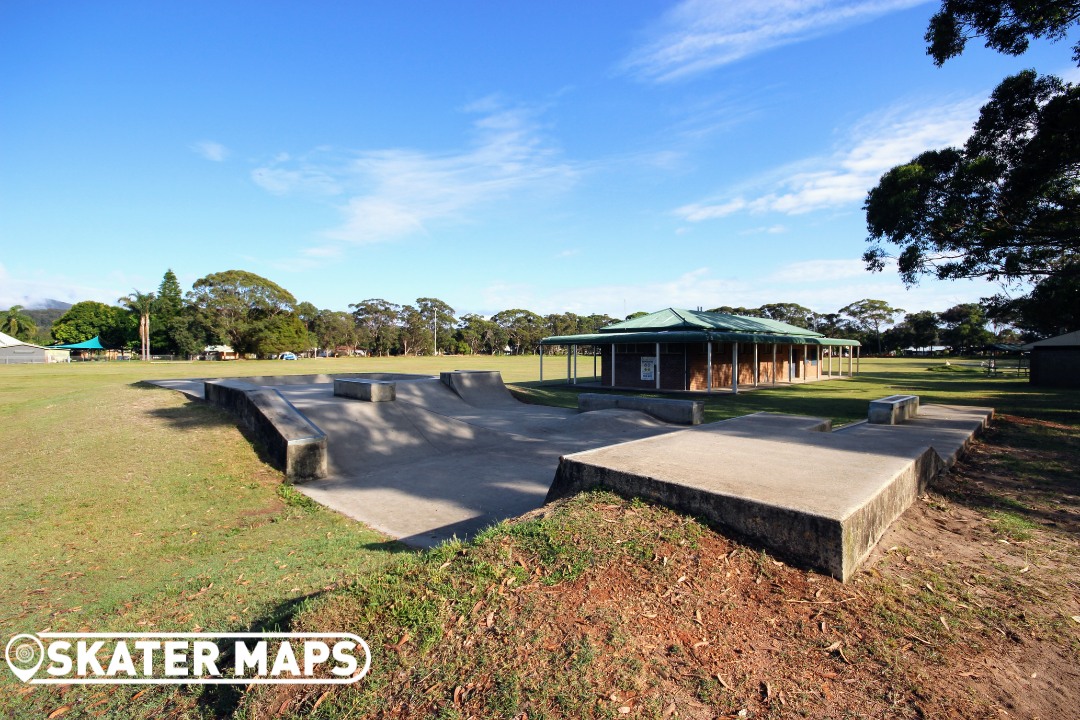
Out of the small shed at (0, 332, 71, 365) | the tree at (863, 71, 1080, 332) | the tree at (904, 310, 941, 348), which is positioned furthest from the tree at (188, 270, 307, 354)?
the tree at (904, 310, 941, 348)

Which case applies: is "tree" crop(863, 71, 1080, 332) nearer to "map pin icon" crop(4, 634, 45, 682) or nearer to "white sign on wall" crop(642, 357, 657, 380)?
"white sign on wall" crop(642, 357, 657, 380)

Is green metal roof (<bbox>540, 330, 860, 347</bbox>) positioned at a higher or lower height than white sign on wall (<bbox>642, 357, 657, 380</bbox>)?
higher

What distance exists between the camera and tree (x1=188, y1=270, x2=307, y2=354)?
60312 mm

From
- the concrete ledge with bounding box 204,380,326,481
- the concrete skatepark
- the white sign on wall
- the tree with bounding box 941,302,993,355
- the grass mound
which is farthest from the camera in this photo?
the tree with bounding box 941,302,993,355

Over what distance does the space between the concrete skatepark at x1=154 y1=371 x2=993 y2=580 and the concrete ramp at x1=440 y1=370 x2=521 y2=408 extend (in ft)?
8.03

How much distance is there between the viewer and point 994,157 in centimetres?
1302

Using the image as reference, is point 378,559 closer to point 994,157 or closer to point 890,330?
point 994,157

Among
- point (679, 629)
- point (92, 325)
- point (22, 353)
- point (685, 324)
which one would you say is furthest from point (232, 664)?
point (92, 325)

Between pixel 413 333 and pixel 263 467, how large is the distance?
8246cm

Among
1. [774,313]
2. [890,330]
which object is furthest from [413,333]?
[890,330]

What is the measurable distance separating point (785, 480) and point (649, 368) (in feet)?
65.5

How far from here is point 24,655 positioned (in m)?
3.42

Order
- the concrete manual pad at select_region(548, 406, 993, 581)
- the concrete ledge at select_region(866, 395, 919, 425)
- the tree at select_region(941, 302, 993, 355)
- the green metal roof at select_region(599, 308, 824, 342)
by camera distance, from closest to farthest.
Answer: the concrete manual pad at select_region(548, 406, 993, 581), the concrete ledge at select_region(866, 395, 919, 425), the green metal roof at select_region(599, 308, 824, 342), the tree at select_region(941, 302, 993, 355)

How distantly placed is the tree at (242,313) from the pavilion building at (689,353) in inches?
1899
